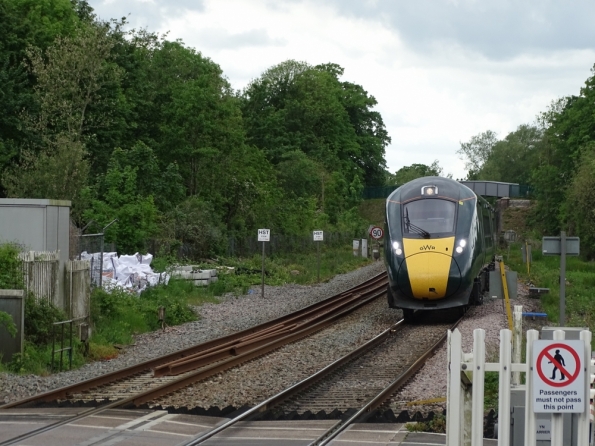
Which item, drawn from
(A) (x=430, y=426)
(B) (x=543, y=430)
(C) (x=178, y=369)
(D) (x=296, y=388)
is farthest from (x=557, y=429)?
(C) (x=178, y=369)

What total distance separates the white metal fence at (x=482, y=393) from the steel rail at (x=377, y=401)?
307cm

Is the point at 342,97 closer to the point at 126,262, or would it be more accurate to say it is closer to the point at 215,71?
the point at 215,71

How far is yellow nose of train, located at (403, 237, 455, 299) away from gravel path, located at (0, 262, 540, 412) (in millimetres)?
1160

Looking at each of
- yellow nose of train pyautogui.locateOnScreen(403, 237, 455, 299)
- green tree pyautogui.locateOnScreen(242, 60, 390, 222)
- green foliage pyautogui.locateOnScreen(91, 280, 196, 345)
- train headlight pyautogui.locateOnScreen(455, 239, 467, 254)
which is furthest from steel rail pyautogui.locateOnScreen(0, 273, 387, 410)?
green tree pyautogui.locateOnScreen(242, 60, 390, 222)

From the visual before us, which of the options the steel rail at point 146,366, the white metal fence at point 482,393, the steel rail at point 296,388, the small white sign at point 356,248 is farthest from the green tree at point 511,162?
the white metal fence at point 482,393

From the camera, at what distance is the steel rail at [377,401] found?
384 inches

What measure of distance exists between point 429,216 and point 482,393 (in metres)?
15.9

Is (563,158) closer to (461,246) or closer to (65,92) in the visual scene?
(65,92)

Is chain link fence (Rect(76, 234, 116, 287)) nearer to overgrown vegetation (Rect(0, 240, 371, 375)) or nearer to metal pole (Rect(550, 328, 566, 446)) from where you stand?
overgrown vegetation (Rect(0, 240, 371, 375))

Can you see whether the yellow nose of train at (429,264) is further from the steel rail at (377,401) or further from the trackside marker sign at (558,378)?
the trackside marker sign at (558,378)

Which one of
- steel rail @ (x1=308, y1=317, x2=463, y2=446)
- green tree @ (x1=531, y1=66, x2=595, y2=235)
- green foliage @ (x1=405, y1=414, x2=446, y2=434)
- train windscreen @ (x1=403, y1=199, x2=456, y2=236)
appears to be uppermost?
green tree @ (x1=531, y1=66, x2=595, y2=235)

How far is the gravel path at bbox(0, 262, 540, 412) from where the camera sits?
1298 centimetres

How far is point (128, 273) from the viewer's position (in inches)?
1055

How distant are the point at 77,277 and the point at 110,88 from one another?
95.8 ft
